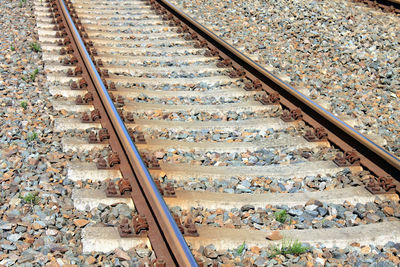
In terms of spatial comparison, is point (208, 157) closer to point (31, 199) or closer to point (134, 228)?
point (134, 228)

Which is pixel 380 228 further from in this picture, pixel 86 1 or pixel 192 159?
pixel 86 1

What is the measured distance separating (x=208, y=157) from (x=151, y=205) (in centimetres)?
126

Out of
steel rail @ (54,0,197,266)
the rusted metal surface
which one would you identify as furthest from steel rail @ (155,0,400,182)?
the rusted metal surface

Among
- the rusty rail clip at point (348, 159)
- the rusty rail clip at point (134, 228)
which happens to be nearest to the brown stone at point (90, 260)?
the rusty rail clip at point (134, 228)

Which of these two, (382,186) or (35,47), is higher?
(35,47)

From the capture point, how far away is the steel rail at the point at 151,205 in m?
3.17

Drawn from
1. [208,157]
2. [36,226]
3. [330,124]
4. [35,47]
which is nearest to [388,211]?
[330,124]

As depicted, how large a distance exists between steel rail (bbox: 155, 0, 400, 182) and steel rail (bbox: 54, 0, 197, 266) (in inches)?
80.2

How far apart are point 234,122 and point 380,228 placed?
2113mm

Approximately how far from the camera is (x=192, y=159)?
4.72m

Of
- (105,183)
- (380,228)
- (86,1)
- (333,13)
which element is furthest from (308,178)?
(86,1)

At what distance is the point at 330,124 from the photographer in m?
5.21

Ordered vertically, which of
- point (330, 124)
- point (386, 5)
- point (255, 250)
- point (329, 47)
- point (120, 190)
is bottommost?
point (255, 250)

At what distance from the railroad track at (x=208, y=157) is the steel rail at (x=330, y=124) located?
0.5 inches
